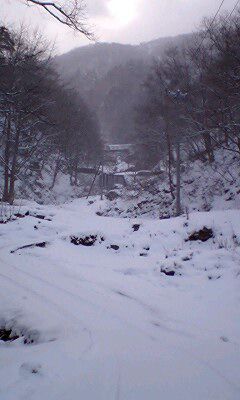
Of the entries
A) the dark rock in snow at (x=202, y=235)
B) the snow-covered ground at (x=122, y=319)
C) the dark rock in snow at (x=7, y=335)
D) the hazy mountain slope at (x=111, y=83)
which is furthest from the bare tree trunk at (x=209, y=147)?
the hazy mountain slope at (x=111, y=83)

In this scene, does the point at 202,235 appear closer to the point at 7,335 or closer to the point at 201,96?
the point at 7,335

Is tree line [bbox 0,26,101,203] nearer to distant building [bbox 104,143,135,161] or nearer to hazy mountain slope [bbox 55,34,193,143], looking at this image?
distant building [bbox 104,143,135,161]

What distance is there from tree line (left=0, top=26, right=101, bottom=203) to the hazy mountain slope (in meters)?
21.6

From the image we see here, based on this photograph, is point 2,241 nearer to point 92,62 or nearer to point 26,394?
point 26,394

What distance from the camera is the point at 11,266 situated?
6586 millimetres

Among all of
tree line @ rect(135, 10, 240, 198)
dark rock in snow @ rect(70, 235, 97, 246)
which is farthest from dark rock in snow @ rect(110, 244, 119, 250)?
tree line @ rect(135, 10, 240, 198)

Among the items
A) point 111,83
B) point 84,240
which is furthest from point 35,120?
point 111,83

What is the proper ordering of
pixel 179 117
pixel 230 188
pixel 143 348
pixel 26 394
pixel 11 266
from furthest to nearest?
pixel 179 117 → pixel 230 188 → pixel 11 266 → pixel 143 348 → pixel 26 394

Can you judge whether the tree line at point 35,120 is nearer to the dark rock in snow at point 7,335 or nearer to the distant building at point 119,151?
the dark rock in snow at point 7,335

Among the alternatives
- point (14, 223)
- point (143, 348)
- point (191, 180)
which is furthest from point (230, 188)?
point (143, 348)

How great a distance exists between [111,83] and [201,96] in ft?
216

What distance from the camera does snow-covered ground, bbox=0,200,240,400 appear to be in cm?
293

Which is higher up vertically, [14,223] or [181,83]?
[181,83]

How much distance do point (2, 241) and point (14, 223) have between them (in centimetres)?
173
